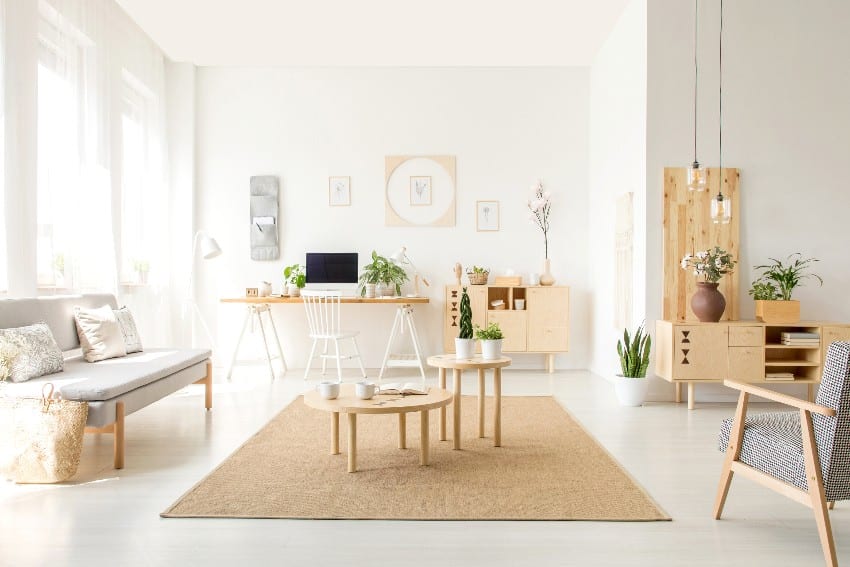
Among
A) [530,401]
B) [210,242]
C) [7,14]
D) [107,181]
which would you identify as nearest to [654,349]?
[530,401]

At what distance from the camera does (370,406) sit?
2.97 meters

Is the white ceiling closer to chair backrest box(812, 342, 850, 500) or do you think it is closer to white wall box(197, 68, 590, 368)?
white wall box(197, 68, 590, 368)

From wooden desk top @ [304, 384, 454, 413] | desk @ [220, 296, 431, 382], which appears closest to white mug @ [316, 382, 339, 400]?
wooden desk top @ [304, 384, 454, 413]

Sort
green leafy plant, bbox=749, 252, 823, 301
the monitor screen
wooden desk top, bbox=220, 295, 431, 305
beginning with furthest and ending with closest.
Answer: the monitor screen, wooden desk top, bbox=220, 295, 431, 305, green leafy plant, bbox=749, 252, 823, 301

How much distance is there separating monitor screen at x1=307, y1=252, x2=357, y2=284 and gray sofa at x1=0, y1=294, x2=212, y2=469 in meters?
2.07

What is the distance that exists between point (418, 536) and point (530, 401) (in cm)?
273

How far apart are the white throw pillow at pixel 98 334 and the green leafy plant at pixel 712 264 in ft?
13.0

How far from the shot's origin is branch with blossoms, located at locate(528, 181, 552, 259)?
22.1 ft

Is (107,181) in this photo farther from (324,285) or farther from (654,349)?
(654,349)

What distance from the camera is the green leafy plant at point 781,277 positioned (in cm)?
475

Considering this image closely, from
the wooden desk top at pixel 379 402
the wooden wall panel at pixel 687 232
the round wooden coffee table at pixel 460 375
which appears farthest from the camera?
the wooden wall panel at pixel 687 232

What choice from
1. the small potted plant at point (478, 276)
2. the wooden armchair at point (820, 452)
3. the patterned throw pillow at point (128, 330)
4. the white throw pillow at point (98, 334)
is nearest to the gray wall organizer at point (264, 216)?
the small potted plant at point (478, 276)

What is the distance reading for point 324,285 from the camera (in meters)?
6.71

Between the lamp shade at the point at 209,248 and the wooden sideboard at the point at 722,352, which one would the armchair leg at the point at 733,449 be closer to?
the wooden sideboard at the point at 722,352
